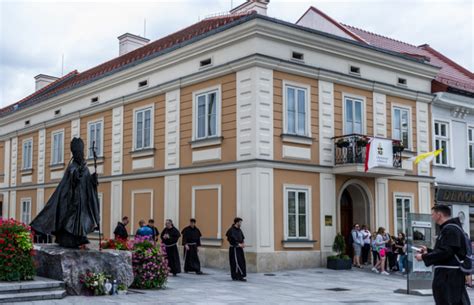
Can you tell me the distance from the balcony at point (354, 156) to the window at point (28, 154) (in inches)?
742

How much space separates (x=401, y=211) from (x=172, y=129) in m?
9.39

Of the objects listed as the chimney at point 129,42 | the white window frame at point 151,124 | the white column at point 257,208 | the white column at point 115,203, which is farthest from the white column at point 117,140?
the white column at point 257,208

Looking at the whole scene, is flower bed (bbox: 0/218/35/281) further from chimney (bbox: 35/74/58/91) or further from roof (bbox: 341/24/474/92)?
chimney (bbox: 35/74/58/91)

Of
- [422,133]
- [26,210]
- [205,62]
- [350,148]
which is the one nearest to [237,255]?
[350,148]

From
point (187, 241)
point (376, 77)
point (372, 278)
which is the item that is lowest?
point (372, 278)

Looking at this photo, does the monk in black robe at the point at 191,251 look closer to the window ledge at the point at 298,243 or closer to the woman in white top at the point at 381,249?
the window ledge at the point at 298,243

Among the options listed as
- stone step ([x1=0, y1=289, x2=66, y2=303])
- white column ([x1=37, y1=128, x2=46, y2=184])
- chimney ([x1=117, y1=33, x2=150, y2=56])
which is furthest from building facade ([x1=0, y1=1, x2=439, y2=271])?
stone step ([x1=0, y1=289, x2=66, y2=303])

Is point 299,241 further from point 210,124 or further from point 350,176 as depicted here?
point 210,124

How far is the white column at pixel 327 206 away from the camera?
2056 centimetres

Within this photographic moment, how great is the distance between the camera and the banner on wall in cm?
2045

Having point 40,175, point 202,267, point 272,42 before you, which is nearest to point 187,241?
point 202,267

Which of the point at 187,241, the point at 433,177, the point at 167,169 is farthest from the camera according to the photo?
the point at 433,177

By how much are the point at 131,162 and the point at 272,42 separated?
8505 millimetres

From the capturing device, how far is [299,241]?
1970 cm
